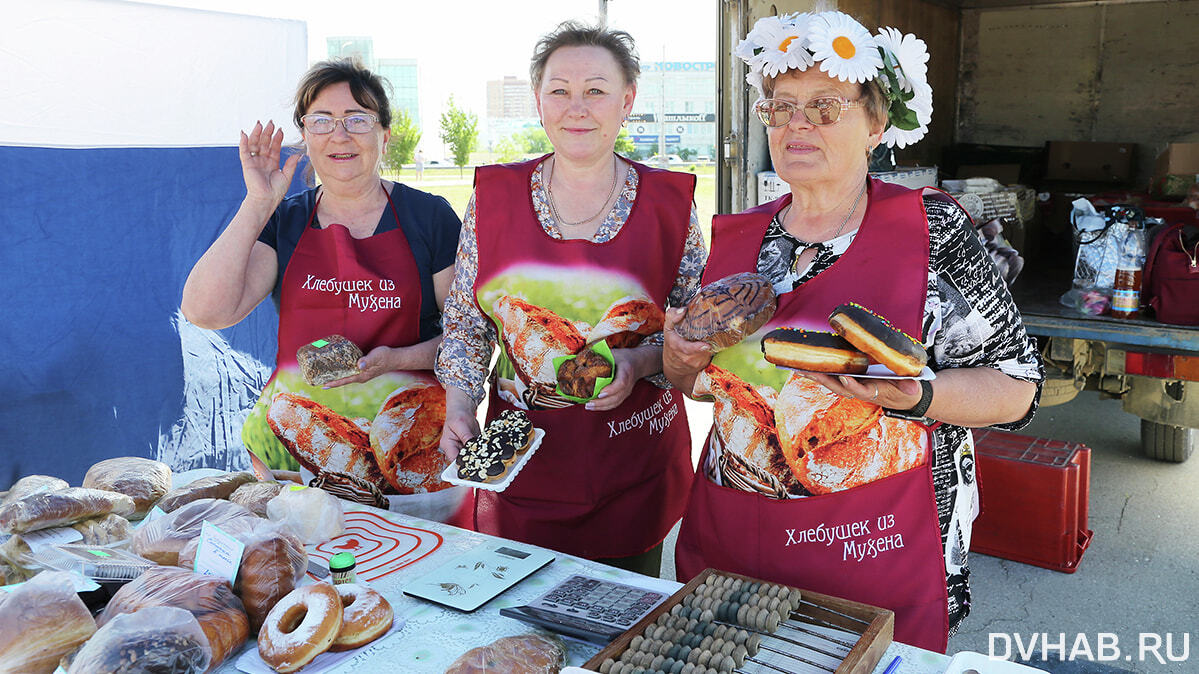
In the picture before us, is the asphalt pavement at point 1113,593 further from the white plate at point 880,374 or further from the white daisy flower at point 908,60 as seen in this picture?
the white daisy flower at point 908,60

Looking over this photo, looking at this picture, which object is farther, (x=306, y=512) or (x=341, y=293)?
(x=341, y=293)

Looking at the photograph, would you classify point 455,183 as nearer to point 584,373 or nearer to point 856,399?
point 584,373

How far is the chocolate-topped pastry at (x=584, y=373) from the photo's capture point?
2193 millimetres

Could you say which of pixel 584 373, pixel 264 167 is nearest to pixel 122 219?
pixel 264 167

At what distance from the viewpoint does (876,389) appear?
1672 millimetres

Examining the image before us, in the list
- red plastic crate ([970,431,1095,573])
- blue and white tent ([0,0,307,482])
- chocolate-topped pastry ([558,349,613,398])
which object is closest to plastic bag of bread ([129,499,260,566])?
chocolate-topped pastry ([558,349,613,398])

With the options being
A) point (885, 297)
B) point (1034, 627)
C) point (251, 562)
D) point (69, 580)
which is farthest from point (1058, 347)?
point (69, 580)

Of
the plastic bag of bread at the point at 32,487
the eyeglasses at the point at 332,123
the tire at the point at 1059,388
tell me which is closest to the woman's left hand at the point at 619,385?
the eyeglasses at the point at 332,123

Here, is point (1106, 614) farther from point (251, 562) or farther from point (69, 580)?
point (69, 580)

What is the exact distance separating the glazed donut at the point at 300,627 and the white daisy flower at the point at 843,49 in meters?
1.45

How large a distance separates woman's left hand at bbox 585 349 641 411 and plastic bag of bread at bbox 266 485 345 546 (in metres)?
0.67

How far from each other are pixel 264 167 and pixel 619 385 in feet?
4.11

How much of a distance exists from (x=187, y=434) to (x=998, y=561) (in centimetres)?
393

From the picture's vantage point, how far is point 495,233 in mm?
2404
